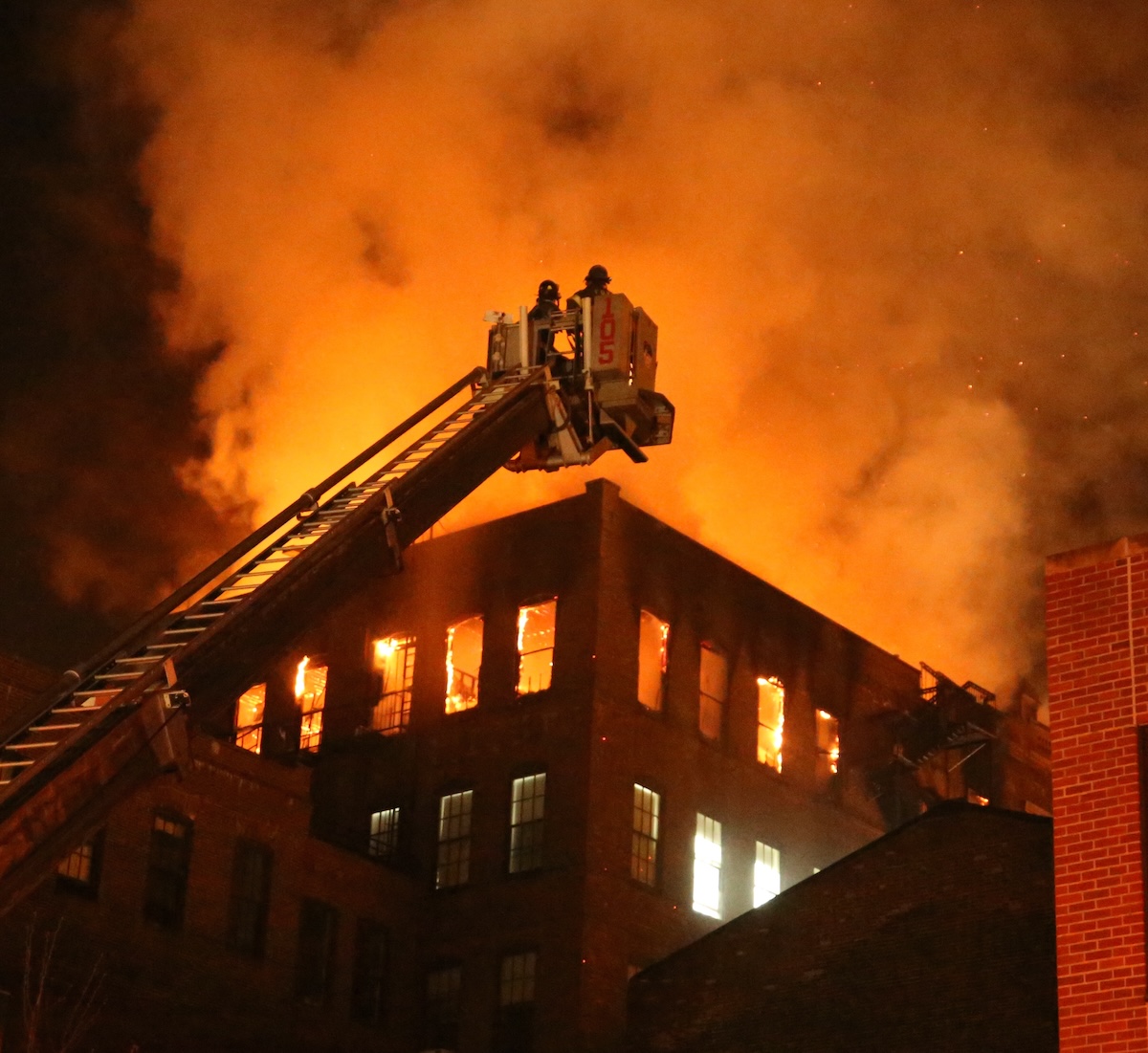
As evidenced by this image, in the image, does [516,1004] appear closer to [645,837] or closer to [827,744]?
[645,837]

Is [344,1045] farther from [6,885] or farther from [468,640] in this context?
[6,885]

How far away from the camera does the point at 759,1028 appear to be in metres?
26.7

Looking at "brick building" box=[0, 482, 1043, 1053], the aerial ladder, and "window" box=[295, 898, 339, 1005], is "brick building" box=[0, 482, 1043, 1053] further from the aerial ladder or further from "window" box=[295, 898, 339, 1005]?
the aerial ladder

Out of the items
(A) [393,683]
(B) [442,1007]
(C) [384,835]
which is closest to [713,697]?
(A) [393,683]

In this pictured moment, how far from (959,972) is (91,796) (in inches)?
621

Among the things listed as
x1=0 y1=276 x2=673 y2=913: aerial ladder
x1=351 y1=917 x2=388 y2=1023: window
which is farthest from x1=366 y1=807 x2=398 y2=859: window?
x1=0 y1=276 x2=673 y2=913: aerial ladder

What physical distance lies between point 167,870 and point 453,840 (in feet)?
20.5

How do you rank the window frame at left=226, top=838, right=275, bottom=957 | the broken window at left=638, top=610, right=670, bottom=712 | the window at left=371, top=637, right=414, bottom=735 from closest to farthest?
the window frame at left=226, top=838, right=275, bottom=957 → the broken window at left=638, top=610, right=670, bottom=712 → the window at left=371, top=637, right=414, bottom=735

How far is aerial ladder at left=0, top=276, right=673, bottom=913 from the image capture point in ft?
38.4

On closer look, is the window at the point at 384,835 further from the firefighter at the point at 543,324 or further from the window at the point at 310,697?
the firefighter at the point at 543,324

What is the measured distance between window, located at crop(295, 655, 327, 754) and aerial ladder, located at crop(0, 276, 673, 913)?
60.0ft

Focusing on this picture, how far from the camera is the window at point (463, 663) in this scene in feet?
111

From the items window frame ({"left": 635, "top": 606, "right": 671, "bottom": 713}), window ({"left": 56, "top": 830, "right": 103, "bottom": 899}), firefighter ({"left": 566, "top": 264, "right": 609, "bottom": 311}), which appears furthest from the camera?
window frame ({"left": 635, "top": 606, "right": 671, "bottom": 713})

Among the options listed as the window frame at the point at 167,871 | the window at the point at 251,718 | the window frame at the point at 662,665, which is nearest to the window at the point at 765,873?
the window frame at the point at 662,665
